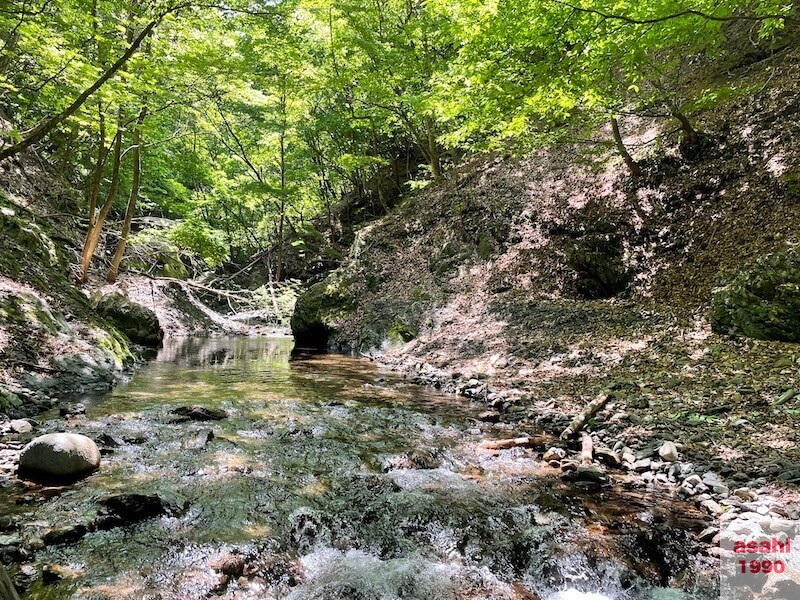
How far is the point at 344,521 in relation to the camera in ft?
12.2

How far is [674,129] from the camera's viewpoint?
10.6m

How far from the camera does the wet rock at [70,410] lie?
19.5 ft

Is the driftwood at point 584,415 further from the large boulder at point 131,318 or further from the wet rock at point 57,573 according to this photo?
the large boulder at point 131,318

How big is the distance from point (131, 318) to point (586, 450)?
43.7 feet

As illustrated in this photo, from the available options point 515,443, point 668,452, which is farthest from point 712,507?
point 515,443

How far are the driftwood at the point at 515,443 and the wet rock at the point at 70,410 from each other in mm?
5510

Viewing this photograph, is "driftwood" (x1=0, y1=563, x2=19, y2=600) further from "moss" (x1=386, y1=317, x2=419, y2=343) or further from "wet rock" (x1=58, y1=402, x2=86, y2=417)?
"moss" (x1=386, y1=317, x2=419, y2=343)

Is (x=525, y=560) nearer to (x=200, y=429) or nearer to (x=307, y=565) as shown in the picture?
(x=307, y=565)

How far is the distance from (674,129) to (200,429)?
11.9m

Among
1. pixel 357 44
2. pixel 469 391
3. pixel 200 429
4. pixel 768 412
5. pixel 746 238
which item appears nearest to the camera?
pixel 768 412

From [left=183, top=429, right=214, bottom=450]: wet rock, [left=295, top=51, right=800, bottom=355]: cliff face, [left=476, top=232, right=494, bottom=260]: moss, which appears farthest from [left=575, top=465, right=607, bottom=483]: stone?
[left=476, top=232, right=494, bottom=260]: moss

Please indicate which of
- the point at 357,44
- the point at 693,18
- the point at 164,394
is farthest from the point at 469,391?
the point at 357,44

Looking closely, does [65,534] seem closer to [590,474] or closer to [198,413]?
[198,413]
